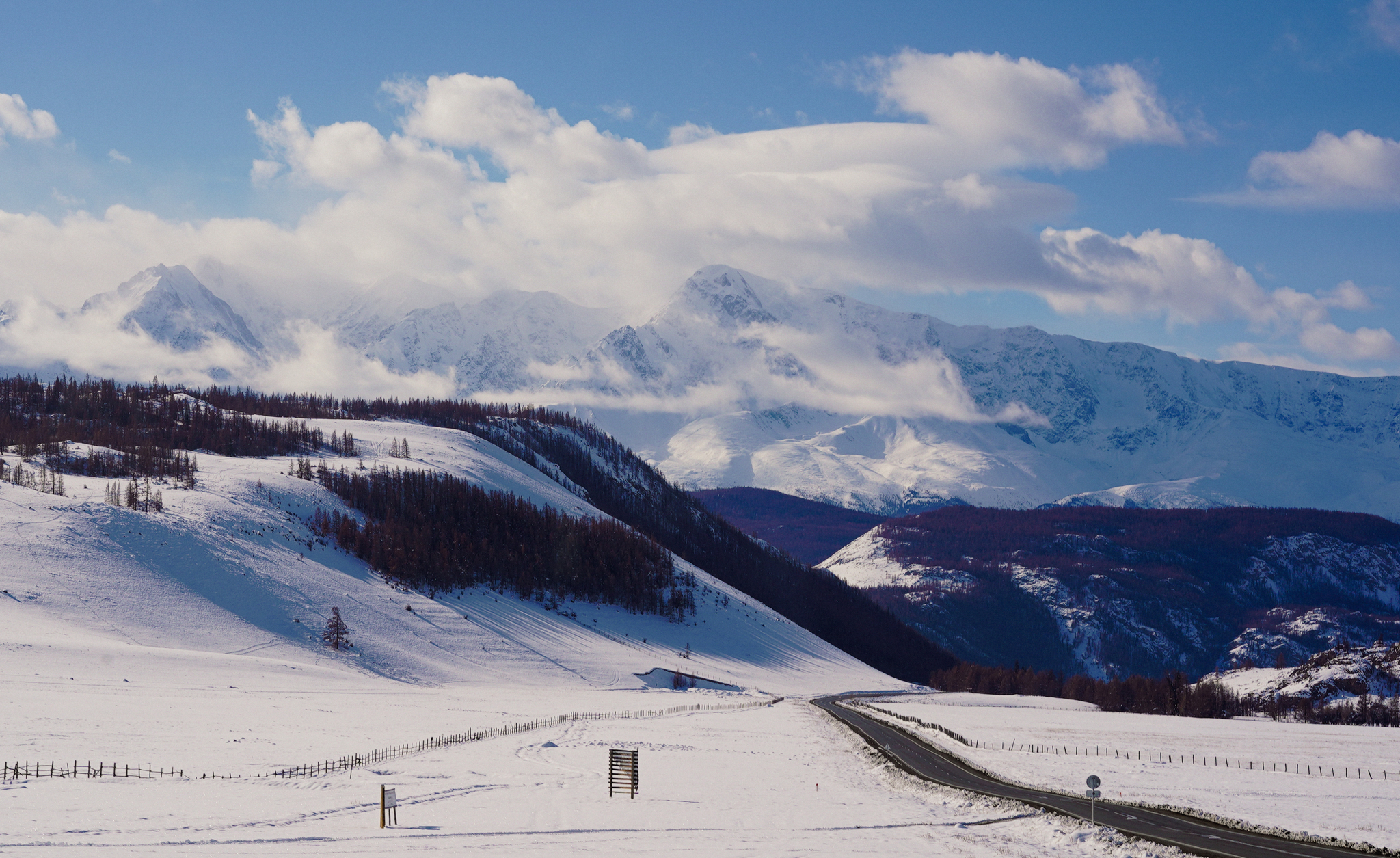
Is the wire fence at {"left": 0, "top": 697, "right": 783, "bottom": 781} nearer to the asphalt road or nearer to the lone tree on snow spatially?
the asphalt road

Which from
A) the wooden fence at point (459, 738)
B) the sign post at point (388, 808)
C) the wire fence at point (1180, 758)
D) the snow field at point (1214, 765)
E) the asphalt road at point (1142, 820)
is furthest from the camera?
the wire fence at point (1180, 758)

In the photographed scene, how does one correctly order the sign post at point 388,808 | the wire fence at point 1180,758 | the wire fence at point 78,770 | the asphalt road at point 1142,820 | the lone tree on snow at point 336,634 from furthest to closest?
the lone tree on snow at point 336,634 → the wire fence at point 1180,758 → the wire fence at point 78,770 → the sign post at point 388,808 → the asphalt road at point 1142,820

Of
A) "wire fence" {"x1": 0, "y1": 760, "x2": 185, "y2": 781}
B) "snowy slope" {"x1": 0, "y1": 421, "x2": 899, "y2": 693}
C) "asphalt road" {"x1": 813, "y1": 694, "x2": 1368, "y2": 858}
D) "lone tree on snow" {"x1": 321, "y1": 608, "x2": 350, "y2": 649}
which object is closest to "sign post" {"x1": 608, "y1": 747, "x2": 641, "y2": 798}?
"asphalt road" {"x1": 813, "y1": 694, "x2": 1368, "y2": 858}

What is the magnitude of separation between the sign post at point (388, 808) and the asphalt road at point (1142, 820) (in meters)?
Result: 32.5

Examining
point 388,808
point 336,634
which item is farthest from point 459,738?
point 336,634

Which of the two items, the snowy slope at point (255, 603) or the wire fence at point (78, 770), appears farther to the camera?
the snowy slope at point (255, 603)

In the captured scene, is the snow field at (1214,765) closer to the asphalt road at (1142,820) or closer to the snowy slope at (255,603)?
the asphalt road at (1142,820)

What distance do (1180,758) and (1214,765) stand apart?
15.4 feet

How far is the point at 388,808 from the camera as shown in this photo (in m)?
49.1

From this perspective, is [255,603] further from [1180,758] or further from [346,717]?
[1180,758]

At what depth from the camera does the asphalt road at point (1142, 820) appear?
45.1 metres

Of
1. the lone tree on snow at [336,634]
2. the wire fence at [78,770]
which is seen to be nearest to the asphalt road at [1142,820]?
the wire fence at [78,770]

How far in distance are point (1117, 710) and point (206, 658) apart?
158 m

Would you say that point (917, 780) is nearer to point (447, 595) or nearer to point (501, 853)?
point (501, 853)
